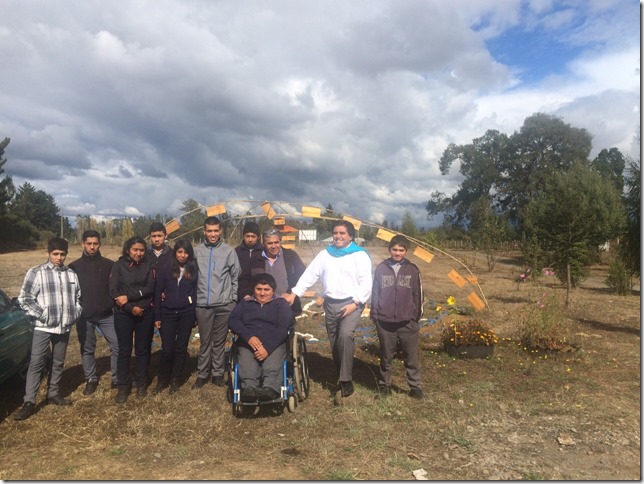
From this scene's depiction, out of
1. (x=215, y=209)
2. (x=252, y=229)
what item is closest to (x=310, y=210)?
(x=215, y=209)

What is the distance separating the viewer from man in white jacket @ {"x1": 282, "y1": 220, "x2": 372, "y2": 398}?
483cm

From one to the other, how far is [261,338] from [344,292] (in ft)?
3.11

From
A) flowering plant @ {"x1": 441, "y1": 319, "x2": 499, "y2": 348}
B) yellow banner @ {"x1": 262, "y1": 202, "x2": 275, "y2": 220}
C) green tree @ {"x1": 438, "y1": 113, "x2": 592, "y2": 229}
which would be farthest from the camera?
green tree @ {"x1": 438, "y1": 113, "x2": 592, "y2": 229}

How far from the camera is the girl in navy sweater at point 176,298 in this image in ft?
16.4

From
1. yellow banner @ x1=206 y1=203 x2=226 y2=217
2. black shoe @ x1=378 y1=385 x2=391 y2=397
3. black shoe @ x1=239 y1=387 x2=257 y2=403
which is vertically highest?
yellow banner @ x1=206 y1=203 x2=226 y2=217

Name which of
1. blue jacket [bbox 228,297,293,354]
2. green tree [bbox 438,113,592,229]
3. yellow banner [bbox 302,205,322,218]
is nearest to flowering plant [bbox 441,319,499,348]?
blue jacket [bbox 228,297,293,354]

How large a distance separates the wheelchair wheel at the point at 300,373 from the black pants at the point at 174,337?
3.89 ft

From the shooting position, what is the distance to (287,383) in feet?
15.2

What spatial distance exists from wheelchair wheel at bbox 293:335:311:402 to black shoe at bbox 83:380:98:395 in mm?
2291

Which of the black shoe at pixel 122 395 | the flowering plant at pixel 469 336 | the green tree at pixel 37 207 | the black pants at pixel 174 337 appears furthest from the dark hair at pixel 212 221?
the green tree at pixel 37 207

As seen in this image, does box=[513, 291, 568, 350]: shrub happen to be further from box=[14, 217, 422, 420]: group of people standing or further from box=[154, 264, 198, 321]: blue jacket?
box=[154, 264, 198, 321]: blue jacket

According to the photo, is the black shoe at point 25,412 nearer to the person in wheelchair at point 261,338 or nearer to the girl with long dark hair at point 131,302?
the girl with long dark hair at point 131,302

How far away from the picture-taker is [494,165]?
42.0 metres

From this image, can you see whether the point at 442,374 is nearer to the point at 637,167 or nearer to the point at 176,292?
the point at 176,292
